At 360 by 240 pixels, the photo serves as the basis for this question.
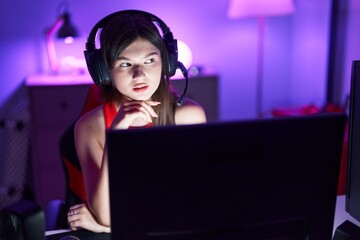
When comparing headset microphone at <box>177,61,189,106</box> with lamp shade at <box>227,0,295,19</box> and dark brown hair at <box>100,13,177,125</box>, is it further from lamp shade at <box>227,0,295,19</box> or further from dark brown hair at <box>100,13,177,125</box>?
lamp shade at <box>227,0,295,19</box>

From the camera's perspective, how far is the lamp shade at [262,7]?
263 centimetres

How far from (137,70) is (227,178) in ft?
1.69

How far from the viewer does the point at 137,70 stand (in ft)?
3.45

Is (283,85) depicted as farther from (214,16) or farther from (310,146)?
(310,146)

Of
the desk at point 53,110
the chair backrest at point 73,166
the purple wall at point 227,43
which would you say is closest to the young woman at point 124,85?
the chair backrest at point 73,166

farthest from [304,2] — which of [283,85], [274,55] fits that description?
[283,85]

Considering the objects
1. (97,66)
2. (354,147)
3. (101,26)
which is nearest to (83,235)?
(97,66)

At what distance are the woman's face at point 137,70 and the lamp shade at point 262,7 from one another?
1721 millimetres

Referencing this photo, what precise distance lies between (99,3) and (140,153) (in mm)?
2398

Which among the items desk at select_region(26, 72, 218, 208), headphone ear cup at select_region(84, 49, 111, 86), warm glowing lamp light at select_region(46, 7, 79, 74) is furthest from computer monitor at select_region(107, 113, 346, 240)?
warm glowing lamp light at select_region(46, 7, 79, 74)

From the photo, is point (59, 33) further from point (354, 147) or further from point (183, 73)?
point (354, 147)

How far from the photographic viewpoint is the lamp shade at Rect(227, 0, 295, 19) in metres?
2.63

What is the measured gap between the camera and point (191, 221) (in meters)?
0.63

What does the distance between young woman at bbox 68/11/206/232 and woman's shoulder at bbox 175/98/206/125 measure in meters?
0.02
